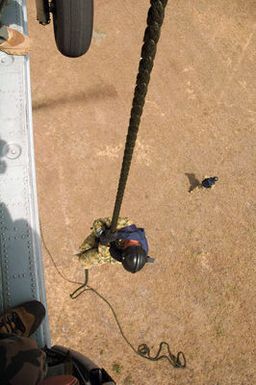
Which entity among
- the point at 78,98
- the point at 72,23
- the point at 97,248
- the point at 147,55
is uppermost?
the point at 147,55

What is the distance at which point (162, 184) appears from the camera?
24.6 ft

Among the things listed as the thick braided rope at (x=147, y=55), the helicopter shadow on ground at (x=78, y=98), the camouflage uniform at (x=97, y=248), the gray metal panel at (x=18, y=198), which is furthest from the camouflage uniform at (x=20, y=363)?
the helicopter shadow on ground at (x=78, y=98)

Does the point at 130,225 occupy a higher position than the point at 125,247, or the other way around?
the point at 125,247

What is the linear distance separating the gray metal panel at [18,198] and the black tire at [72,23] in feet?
5.28

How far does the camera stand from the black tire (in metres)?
3.56

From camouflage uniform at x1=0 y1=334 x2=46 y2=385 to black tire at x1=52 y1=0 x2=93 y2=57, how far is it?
2.83 metres

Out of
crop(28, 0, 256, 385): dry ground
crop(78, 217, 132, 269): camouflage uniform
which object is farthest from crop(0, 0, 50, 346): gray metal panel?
crop(28, 0, 256, 385): dry ground

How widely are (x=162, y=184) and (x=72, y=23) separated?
4.26 metres

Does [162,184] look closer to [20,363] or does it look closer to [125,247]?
[125,247]

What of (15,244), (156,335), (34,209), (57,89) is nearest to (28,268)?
(15,244)

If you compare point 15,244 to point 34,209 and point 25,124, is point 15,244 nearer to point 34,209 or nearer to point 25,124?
point 34,209

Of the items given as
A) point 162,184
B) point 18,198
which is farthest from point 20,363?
point 162,184

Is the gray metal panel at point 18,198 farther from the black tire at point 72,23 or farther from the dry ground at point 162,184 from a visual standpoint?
the dry ground at point 162,184

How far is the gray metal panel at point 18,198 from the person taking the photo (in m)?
4.46
